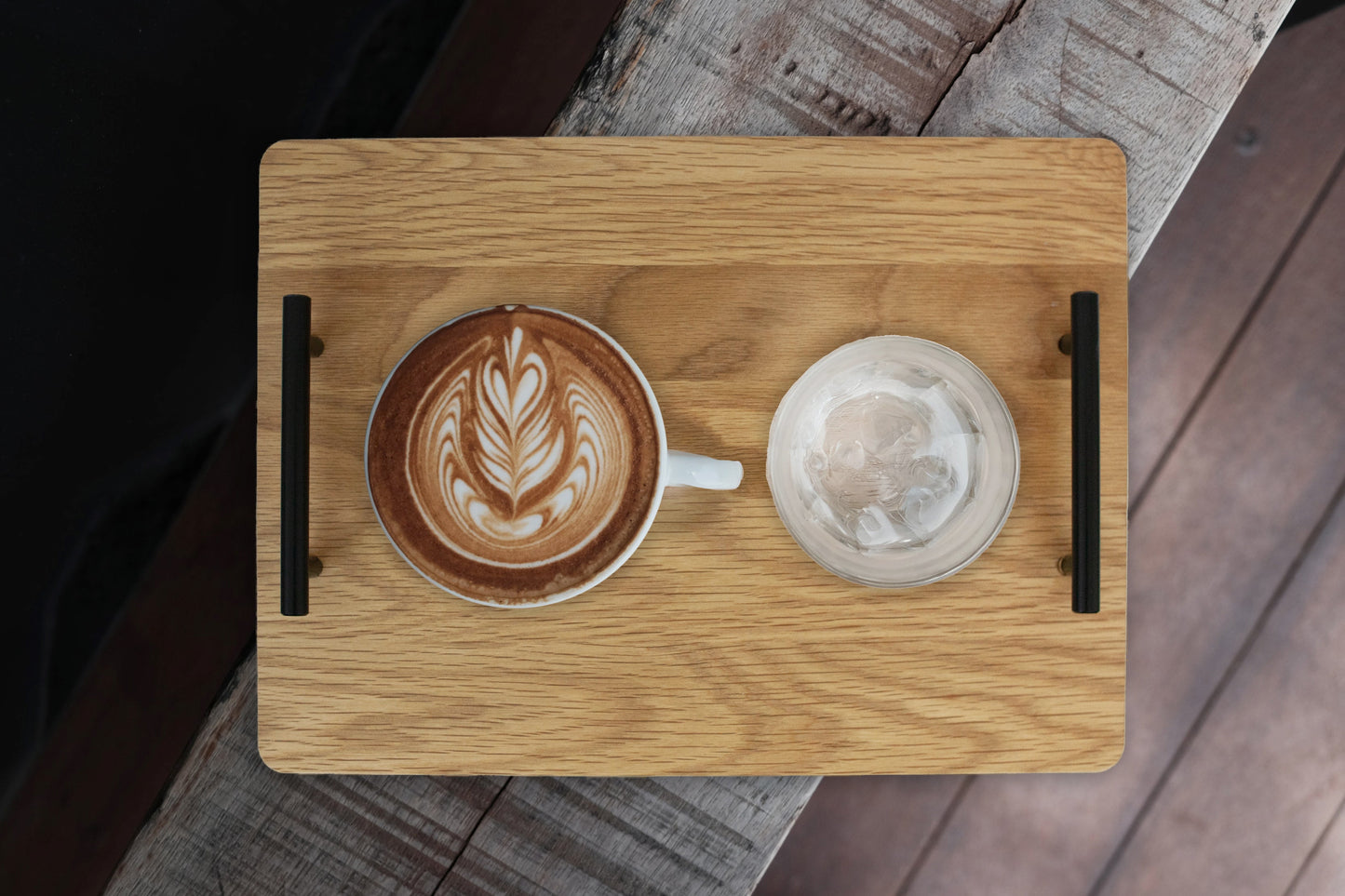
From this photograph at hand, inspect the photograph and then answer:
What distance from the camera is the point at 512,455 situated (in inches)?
20.9

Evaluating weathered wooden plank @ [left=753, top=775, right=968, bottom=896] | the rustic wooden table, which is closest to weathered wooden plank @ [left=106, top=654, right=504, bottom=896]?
the rustic wooden table

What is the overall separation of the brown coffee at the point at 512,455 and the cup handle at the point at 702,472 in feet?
0.05

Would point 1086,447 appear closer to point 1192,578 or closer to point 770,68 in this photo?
point 770,68

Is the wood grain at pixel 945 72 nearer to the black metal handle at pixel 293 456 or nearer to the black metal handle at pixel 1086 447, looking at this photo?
the black metal handle at pixel 1086 447

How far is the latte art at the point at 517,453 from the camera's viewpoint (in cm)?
53

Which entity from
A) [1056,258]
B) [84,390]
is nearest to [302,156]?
[84,390]

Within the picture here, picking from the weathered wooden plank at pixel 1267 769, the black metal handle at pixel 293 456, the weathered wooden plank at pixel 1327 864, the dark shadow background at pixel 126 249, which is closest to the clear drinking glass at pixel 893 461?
the black metal handle at pixel 293 456

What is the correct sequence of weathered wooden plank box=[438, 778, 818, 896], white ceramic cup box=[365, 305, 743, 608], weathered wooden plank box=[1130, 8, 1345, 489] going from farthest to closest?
1. weathered wooden plank box=[1130, 8, 1345, 489]
2. weathered wooden plank box=[438, 778, 818, 896]
3. white ceramic cup box=[365, 305, 743, 608]

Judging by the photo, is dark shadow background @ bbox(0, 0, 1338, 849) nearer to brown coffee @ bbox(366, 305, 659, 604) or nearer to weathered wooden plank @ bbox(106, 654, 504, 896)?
weathered wooden plank @ bbox(106, 654, 504, 896)

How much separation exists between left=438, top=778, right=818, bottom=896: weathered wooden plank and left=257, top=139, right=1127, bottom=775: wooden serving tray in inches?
3.6

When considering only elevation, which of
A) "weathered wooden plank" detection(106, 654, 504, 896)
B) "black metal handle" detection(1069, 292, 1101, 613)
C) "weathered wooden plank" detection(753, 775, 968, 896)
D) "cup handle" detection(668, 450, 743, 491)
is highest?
"black metal handle" detection(1069, 292, 1101, 613)

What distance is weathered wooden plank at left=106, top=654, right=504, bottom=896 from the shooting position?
2.14ft

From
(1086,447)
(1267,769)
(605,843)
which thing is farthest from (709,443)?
(1267,769)

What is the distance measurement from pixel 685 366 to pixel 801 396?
0.08 metres
